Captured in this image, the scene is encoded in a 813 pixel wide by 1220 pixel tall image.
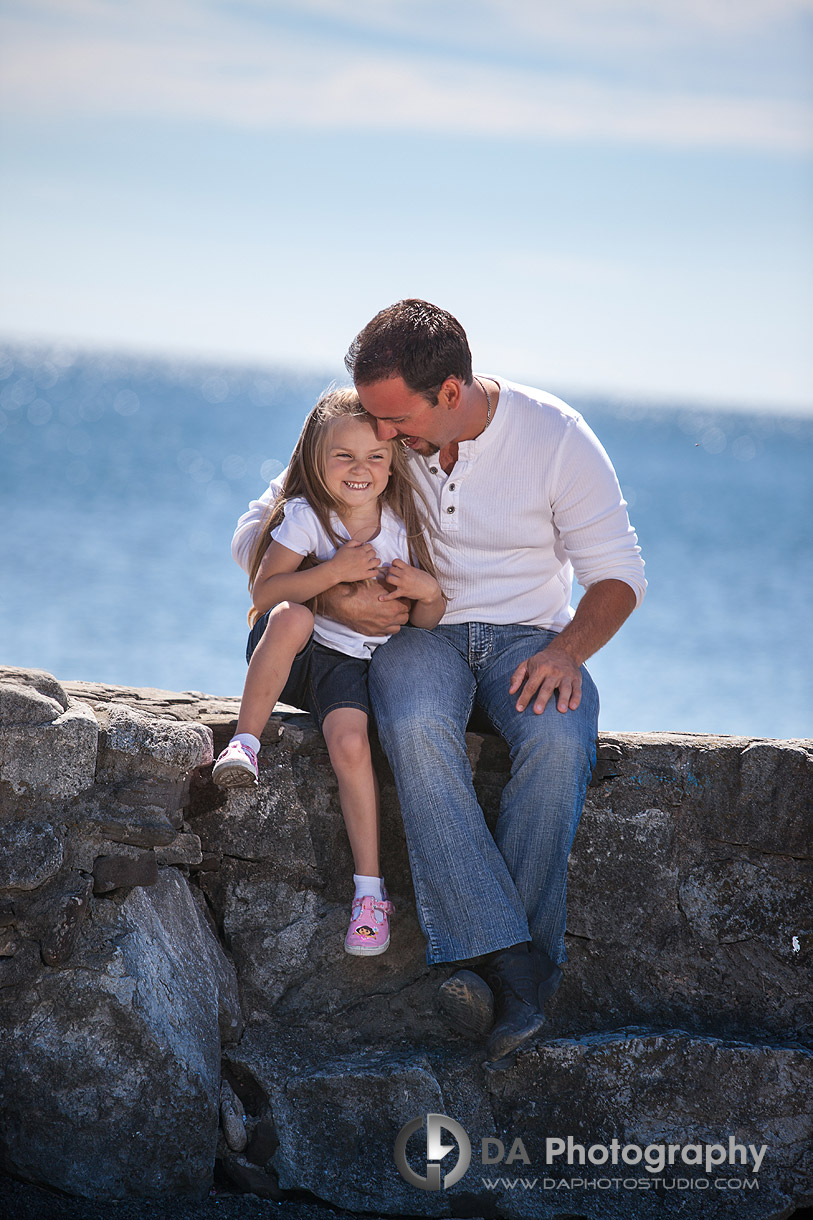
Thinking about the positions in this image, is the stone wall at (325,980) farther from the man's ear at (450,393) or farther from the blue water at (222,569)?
the blue water at (222,569)

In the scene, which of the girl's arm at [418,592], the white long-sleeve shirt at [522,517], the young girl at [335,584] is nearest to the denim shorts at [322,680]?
the young girl at [335,584]

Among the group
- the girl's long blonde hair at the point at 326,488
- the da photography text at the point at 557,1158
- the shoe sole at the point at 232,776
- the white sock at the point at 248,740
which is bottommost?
the da photography text at the point at 557,1158

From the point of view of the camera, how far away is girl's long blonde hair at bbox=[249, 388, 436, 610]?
9.75 feet

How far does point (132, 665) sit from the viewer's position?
14.7 m

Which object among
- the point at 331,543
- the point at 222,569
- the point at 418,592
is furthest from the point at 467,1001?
the point at 222,569

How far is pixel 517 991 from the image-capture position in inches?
95.4

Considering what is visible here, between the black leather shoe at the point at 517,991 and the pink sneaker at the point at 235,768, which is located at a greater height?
the pink sneaker at the point at 235,768

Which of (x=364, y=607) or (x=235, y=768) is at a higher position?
(x=364, y=607)

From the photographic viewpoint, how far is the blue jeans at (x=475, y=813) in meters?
2.50

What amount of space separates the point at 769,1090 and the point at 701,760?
782 millimetres

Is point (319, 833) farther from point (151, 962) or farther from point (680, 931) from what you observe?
point (680, 931)

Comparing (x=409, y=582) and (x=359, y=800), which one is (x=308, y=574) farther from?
(x=359, y=800)

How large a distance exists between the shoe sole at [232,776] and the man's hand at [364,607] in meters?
0.52

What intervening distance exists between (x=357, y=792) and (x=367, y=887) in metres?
0.22
